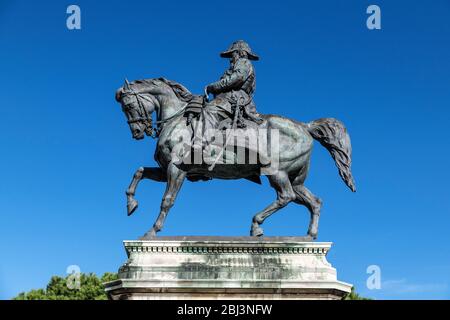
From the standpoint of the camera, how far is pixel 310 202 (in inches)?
811

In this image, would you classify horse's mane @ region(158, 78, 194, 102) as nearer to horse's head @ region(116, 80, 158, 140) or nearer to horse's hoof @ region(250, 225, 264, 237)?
horse's head @ region(116, 80, 158, 140)

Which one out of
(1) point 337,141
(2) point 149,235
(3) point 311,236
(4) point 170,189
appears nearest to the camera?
(2) point 149,235

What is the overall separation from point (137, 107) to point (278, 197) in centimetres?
483

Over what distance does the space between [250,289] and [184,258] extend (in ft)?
6.35

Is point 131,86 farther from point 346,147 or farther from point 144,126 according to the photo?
point 346,147

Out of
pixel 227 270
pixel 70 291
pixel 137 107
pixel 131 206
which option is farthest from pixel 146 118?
pixel 70 291

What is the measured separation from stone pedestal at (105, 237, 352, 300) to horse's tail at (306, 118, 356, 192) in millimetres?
2503

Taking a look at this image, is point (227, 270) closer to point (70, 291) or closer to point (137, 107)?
point (137, 107)

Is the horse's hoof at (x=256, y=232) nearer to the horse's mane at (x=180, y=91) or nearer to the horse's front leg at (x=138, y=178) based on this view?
the horse's front leg at (x=138, y=178)

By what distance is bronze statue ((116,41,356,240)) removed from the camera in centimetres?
2002

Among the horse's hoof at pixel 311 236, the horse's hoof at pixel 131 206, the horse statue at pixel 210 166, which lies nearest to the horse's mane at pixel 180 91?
the horse statue at pixel 210 166

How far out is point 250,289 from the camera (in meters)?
18.5

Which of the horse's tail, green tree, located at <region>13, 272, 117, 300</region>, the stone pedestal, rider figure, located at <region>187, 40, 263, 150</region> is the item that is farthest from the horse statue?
green tree, located at <region>13, 272, 117, 300</region>
